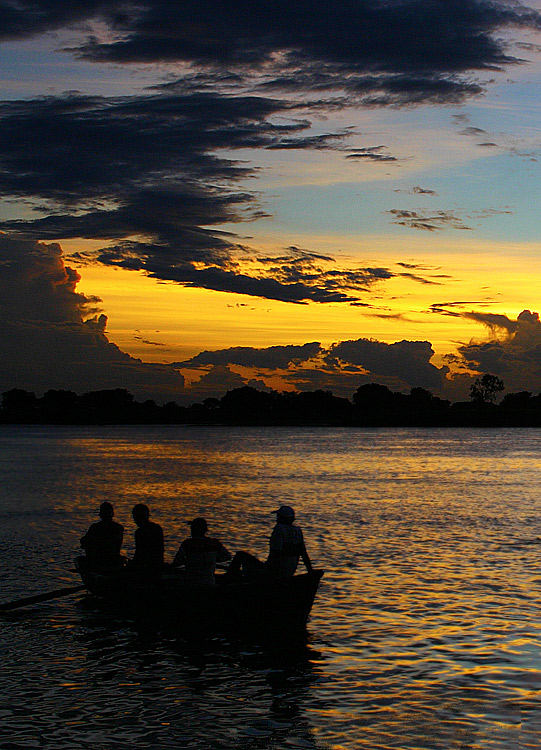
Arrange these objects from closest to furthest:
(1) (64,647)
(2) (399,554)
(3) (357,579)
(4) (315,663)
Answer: (4) (315,663) → (1) (64,647) → (3) (357,579) → (2) (399,554)

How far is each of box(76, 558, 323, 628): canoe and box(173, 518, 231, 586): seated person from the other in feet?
0.76

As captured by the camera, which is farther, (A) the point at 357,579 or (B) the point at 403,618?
(A) the point at 357,579

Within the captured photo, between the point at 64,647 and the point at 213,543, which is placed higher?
the point at 213,543

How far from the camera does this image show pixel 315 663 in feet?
52.9

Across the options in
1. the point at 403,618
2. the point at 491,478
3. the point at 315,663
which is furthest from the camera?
the point at 491,478

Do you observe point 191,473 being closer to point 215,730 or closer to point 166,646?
point 166,646

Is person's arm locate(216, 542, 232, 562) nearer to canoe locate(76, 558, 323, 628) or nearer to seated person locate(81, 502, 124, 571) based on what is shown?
canoe locate(76, 558, 323, 628)

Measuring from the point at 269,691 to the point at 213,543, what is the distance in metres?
4.36

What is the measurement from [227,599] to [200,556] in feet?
3.44

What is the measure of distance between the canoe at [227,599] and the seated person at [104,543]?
1581mm

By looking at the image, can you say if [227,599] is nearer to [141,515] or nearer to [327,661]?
[327,661]

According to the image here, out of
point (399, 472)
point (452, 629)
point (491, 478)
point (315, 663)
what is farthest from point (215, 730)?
point (399, 472)

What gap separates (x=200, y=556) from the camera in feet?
59.6

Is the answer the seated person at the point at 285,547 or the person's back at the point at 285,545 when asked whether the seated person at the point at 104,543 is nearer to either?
the seated person at the point at 285,547
